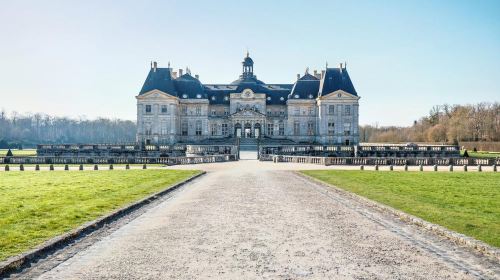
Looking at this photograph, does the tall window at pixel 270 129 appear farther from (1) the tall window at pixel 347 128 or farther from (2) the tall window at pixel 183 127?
(2) the tall window at pixel 183 127

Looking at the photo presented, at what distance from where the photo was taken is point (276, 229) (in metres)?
11.1

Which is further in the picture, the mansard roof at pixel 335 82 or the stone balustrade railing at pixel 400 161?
the mansard roof at pixel 335 82

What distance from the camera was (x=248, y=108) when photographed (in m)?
87.1

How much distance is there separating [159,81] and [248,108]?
16.0 meters

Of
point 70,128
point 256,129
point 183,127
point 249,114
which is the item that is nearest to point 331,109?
point 256,129

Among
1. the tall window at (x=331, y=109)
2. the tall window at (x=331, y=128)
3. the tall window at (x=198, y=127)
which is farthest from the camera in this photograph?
the tall window at (x=198, y=127)

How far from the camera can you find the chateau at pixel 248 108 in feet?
280

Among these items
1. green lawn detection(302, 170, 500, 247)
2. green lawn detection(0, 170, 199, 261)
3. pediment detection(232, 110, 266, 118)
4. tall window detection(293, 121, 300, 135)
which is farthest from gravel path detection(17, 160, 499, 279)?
tall window detection(293, 121, 300, 135)

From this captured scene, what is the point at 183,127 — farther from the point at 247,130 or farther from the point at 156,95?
the point at 247,130

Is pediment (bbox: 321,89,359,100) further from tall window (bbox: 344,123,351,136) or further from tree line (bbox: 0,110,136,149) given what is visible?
tree line (bbox: 0,110,136,149)

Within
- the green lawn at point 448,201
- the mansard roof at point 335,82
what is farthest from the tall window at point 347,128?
the green lawn at point 448,201

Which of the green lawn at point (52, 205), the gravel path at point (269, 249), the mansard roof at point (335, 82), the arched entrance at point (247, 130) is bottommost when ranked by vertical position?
the gravel path at point (269, 249)

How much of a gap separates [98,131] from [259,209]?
158160 millimetres

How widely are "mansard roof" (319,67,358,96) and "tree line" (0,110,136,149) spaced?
86.0 meters
